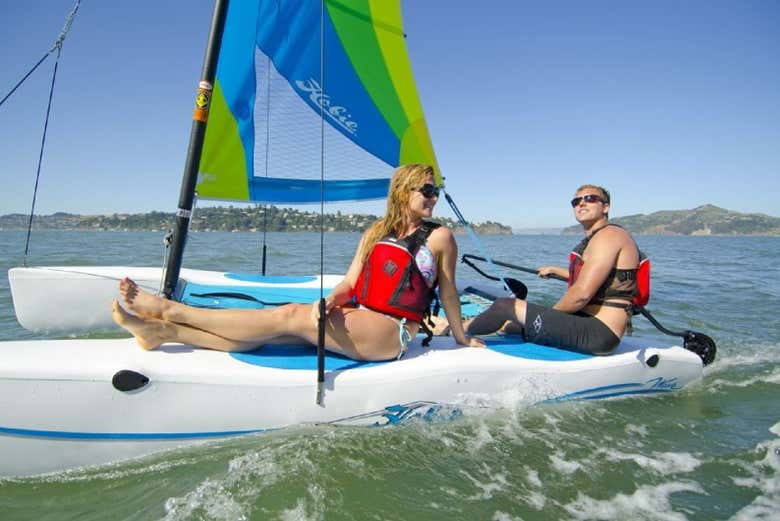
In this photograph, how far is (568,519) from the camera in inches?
79.4

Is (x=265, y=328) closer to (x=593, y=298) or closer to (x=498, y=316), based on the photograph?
(x=498, y=316)

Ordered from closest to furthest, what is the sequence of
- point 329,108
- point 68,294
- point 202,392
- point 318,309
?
point 202,392
point 318,309
point 68,294
point 329,108

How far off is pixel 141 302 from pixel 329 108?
288 cm

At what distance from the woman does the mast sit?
68 cm

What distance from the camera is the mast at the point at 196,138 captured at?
3057 millimetres

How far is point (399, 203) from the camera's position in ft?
8.67

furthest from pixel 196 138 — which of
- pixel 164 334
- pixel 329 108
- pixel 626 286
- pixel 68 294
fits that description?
pixel 626 286

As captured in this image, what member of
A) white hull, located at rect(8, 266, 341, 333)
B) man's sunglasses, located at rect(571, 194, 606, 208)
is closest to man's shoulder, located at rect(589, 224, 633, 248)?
man's sunglasses, located at rect(571, 194, 606, 208)

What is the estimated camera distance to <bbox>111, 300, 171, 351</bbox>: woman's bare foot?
→ 2.28m

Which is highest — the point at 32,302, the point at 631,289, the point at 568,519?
the point at 631,289

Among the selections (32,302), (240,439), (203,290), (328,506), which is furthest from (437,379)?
(32,302)

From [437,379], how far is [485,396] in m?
0.36

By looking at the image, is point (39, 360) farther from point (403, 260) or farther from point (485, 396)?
point (485, 396)

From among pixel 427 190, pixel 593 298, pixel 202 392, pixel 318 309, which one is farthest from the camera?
pixel 593 298
